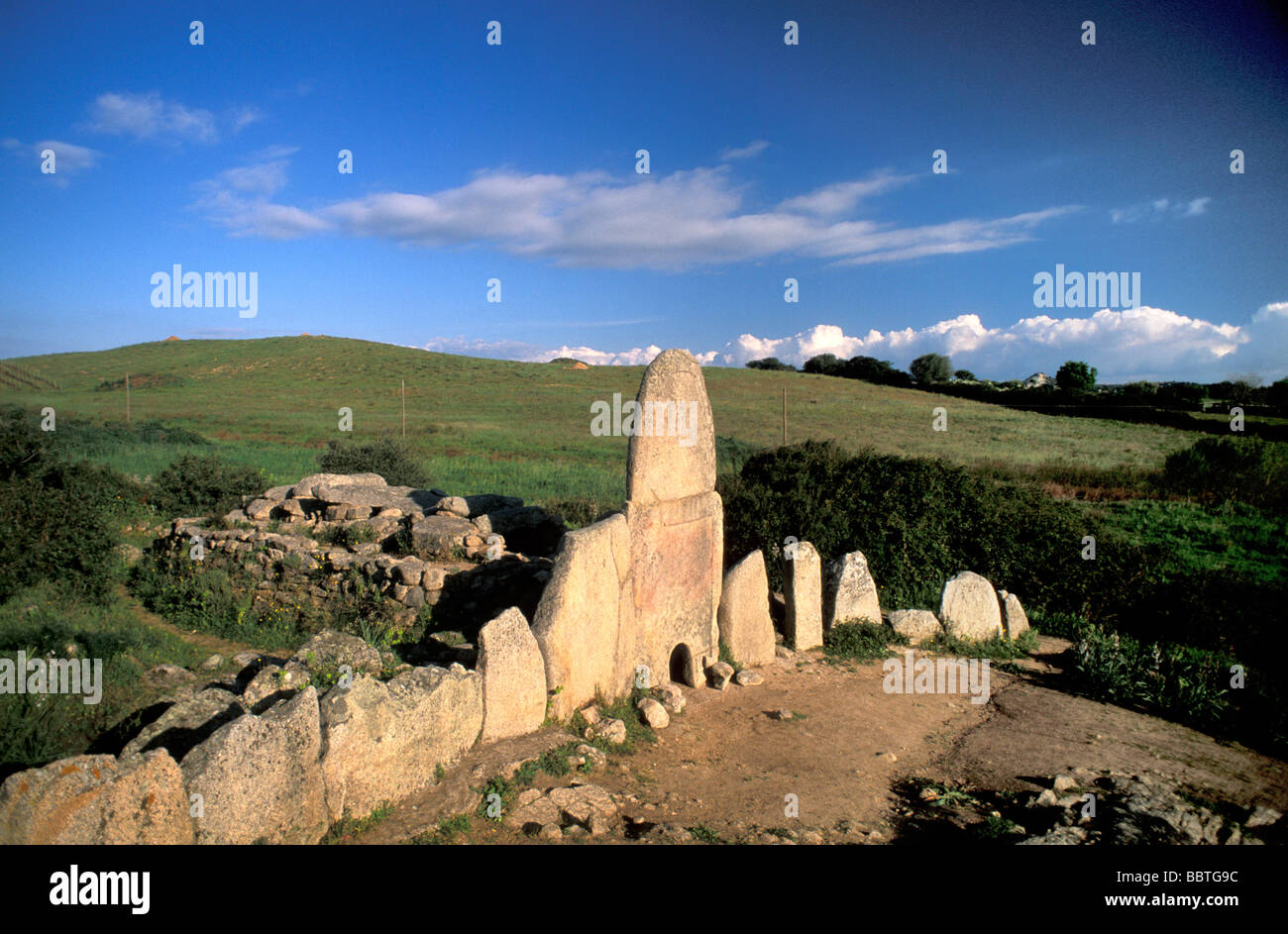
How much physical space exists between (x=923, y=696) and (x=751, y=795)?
3.43 m

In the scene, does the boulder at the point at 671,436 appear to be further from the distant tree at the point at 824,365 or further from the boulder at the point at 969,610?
the distant tree at the point at 824,365

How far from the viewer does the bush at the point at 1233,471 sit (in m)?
19.0

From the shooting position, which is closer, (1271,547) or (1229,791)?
(1229,791)

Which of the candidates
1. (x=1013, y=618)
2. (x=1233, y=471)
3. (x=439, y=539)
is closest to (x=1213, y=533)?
(x=1233, y=471)

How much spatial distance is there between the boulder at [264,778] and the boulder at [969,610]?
8185mm

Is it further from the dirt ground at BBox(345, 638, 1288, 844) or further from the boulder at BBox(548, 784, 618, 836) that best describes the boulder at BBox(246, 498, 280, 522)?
the boulder at BBox(548, 784, 618, 836)

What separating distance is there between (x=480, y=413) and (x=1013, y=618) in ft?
132

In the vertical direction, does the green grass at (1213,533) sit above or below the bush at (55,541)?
below

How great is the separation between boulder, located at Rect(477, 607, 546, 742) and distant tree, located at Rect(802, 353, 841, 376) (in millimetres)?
63742

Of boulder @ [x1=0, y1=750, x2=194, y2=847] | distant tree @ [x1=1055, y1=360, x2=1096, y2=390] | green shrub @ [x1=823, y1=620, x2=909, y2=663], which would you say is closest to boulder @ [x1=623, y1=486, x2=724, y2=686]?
green shrub @ [x1=823, y1=620, x2=909, y2=663]

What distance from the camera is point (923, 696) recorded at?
27.3 feet

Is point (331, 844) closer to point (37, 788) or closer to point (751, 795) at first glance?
point (37, 788)

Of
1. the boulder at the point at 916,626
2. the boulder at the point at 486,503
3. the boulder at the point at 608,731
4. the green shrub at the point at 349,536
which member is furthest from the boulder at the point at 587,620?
the green shrub at the point at 349,536

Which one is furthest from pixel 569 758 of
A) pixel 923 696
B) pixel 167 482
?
pixel 167 482
